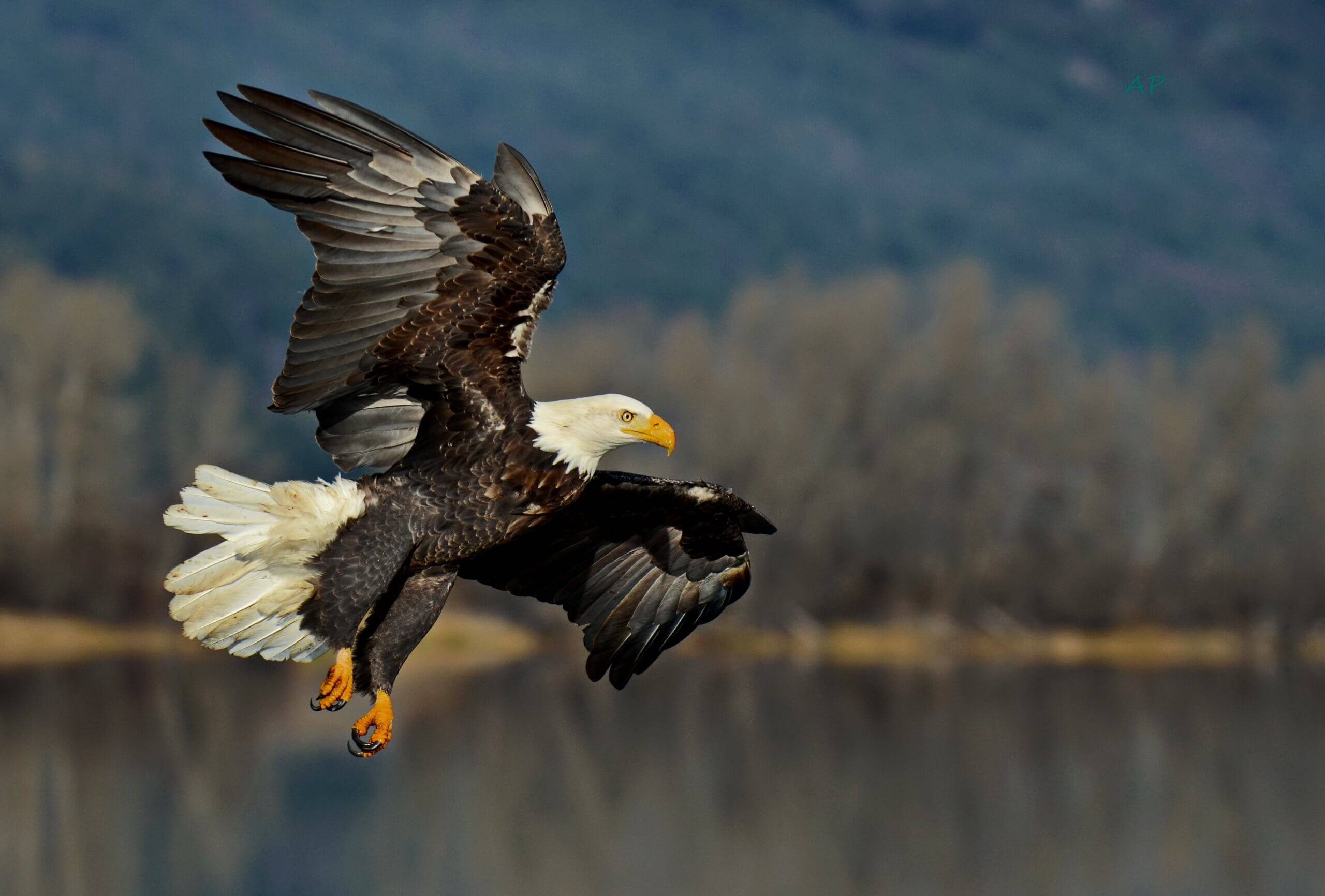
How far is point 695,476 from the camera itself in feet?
109

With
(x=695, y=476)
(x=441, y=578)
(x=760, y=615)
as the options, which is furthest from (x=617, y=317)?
(x=441, y=578)

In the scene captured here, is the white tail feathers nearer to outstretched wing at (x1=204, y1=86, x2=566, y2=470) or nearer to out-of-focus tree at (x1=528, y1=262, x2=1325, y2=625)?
outstretched wing at (x1=204, y1=86, x2=566, y2=470)

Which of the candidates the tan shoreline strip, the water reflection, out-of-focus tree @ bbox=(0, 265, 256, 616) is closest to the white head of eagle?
the water reflection

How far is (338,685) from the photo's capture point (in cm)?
545

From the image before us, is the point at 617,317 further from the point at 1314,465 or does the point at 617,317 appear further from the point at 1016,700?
the point at 1314,465

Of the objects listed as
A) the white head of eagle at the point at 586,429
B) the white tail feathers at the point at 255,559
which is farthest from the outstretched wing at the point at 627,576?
the white tail feathers at the point at 255,559

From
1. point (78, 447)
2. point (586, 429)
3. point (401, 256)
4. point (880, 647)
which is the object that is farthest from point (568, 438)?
point (78, 447)

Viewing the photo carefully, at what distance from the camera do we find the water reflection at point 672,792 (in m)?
19.6

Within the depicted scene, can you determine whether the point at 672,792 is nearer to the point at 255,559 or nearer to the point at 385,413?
the point at 385,413

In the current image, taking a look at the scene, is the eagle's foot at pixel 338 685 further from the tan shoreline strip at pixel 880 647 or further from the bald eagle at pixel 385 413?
the tan shoreline strip at pixel 880 647

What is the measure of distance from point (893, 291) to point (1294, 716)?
15.4 meters

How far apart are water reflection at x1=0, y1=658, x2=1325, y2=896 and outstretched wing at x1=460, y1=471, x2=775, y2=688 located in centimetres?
1291

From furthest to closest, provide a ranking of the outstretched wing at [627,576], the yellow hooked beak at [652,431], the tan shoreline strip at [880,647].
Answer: the tan shoreline strip at [880,647]
the outstretched wing at [627,576]
the yellow hooked beak at [652,431]

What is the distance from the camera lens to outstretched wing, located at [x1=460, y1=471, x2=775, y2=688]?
6664 mm
